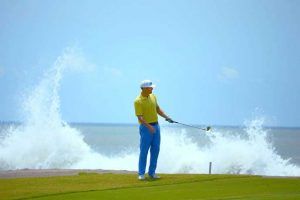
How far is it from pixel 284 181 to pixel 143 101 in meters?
3.43

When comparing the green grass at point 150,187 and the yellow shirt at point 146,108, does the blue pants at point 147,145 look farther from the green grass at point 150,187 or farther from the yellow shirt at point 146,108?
the green grass at point 150,187

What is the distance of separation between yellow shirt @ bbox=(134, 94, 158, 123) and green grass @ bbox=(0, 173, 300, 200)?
1351 mm

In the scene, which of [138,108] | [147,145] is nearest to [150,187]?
[147,145]

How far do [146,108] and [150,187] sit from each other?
6.91ft

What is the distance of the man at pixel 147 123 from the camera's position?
531 inches

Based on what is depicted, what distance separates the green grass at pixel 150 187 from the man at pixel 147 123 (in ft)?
1.39

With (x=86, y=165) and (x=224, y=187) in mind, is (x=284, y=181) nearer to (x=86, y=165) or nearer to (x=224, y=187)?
(x=224, y=187)

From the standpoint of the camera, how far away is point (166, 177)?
13.8 meters

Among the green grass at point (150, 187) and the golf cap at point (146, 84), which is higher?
the golf cap at point (146, 84)

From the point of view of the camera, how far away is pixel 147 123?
1355 centimetres

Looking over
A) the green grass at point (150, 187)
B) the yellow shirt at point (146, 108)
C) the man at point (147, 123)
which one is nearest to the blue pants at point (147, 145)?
the man at point (147, 123)

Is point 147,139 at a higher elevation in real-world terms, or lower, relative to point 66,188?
higher

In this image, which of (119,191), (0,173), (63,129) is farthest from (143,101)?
(63,129)

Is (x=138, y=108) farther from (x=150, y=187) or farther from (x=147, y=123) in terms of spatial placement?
(x=150, y=187)
